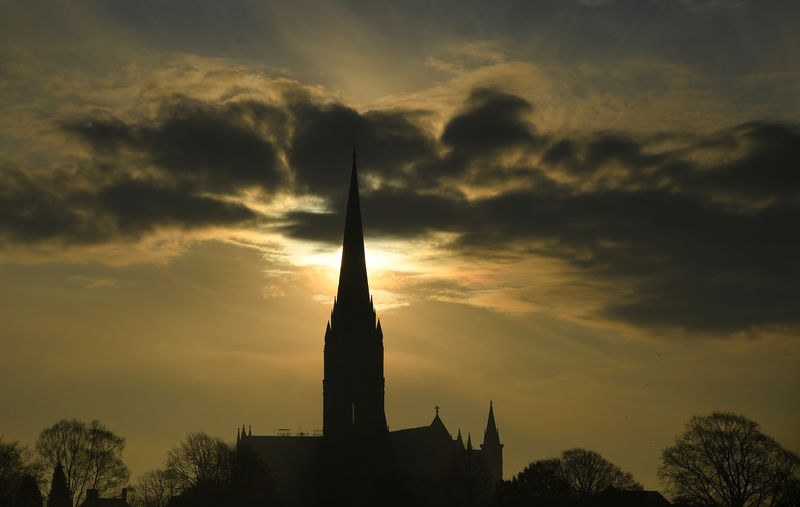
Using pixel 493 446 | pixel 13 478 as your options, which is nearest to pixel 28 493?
pixel 13 478

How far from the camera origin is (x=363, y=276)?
151 meters

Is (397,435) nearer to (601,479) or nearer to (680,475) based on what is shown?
(601,479)

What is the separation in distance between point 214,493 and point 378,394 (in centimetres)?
2608

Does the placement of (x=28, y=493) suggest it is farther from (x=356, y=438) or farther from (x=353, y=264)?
(x=353, y=264)

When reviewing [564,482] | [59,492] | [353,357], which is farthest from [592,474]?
[59,492]

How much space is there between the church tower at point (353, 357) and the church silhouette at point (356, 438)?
125 millimetres

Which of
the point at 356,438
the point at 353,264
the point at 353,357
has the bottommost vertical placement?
the point at 356,438

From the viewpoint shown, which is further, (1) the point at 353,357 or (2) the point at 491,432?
(2) the point at 491,432

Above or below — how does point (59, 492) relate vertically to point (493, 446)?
below

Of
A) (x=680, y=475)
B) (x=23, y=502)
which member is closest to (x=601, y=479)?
(x=680, y=475)

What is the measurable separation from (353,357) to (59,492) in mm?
38689

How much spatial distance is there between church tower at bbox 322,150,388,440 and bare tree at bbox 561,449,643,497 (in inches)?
958

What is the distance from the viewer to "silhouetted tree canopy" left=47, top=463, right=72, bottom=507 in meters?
130

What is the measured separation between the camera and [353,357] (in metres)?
147
